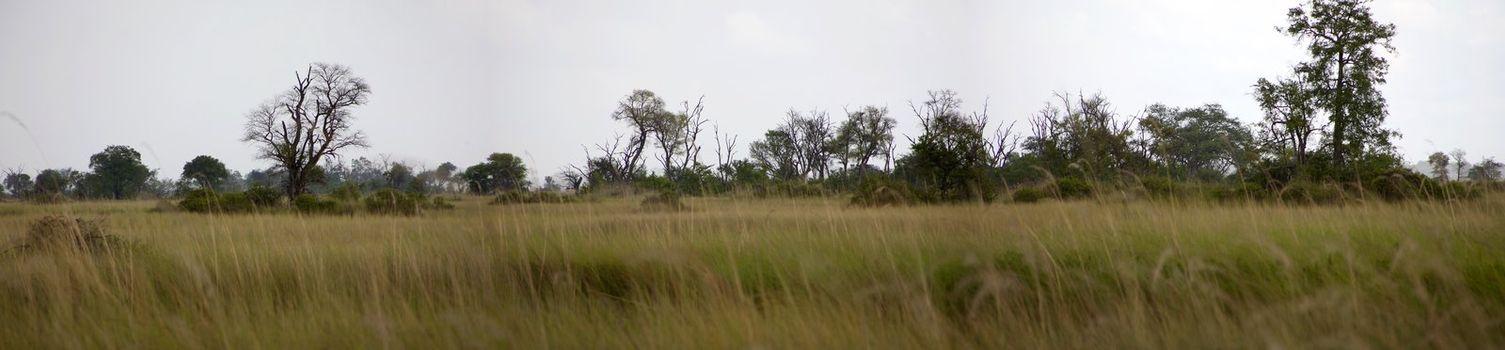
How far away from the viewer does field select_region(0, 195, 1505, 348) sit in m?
2.98

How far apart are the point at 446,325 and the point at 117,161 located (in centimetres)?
4055

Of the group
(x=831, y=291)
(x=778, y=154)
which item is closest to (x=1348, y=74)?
(x=831, y=291)

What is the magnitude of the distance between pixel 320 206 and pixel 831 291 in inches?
610

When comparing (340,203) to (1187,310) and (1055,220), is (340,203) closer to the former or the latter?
(1055,220)

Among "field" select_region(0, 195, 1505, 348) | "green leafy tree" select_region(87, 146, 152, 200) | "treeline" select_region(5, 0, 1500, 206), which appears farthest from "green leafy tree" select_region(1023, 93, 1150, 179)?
"green leafy tree" select_region(87, 146, 152, 200)

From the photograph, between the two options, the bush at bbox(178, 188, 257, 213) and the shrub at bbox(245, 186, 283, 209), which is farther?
the shrub at bbox(245, 186, 283, 209)

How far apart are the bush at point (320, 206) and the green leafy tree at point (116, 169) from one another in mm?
23683

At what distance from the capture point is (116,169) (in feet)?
120

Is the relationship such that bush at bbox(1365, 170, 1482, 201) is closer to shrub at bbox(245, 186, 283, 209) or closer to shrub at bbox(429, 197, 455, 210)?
shrub at bbox(429, 197, 455, 210)

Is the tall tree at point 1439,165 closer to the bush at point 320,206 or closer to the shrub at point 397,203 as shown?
the shrub at point 397,203

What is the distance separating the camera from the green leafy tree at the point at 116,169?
36156 millimetres

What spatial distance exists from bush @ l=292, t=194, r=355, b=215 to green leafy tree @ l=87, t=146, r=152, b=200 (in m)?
23.7

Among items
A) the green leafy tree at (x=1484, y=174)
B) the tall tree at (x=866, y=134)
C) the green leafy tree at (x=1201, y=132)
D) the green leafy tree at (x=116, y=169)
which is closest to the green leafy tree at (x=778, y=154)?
the tall tree at (x=866, y=134)

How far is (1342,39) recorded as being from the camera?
66.1 feet
